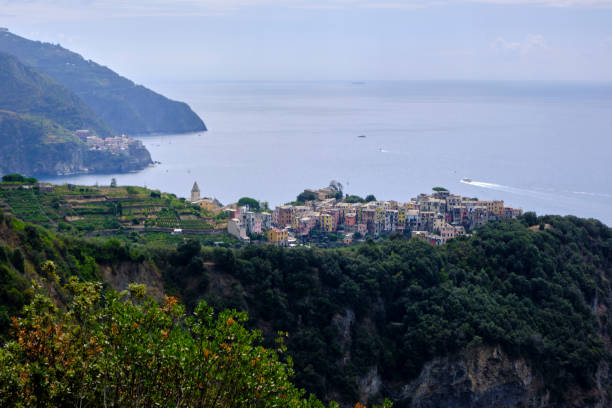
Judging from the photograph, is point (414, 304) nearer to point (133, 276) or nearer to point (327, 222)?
point (133, 276)

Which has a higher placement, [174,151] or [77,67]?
[77,67]

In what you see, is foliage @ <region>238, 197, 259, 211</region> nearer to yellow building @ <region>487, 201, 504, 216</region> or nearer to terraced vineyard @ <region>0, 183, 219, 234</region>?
terraced vineyard @ <region>0, 183, 219, 234</region>

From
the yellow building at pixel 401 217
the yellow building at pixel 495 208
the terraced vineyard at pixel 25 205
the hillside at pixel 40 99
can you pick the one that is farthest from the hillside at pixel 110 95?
the yellow building at pixel 495 208

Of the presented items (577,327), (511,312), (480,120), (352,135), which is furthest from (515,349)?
(480,120)

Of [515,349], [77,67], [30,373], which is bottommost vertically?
[515,349]

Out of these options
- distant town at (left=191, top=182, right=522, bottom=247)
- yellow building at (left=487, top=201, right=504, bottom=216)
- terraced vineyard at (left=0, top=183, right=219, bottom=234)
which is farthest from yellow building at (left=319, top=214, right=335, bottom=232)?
yellow building at (left=487, top=201, right=504, bottom=216)

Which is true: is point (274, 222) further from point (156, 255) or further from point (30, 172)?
point (30, 172)
